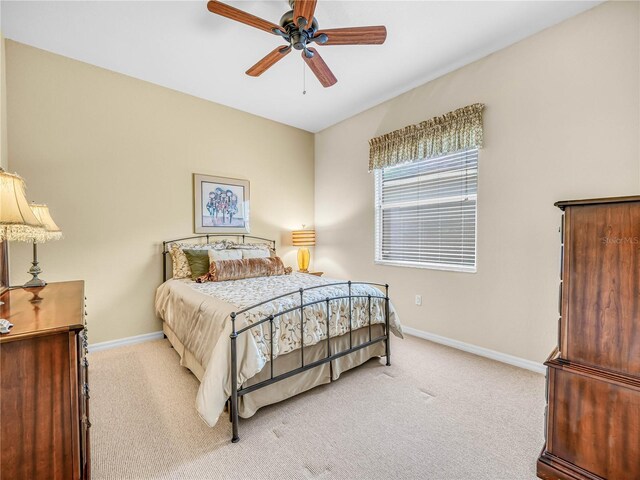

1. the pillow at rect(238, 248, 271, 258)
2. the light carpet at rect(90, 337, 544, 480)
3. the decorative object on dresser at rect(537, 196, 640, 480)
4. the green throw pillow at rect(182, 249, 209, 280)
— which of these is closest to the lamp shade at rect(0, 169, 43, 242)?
the light carpet at rect(90, 337, 544, 480)

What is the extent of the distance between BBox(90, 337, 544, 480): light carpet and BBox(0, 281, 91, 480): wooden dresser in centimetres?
63

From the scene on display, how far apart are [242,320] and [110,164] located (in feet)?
8.30

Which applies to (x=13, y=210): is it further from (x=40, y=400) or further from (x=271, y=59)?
(x=271, y=59)

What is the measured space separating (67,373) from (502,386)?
9.07 ft

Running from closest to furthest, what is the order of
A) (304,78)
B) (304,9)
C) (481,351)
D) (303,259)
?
(304,9) → (481,351) → (304,78) → (303,259)

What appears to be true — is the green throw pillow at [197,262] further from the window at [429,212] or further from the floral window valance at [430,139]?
the floral window valance at [430,139]

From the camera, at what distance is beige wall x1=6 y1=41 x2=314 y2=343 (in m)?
2.80

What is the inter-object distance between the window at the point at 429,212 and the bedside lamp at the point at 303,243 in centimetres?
110

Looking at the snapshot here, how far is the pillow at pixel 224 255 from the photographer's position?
A: 3357mm

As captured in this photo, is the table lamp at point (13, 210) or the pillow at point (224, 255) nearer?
the table lamp at point (13, 210)

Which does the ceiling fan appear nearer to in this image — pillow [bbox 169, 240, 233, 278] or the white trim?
pillow [bbox 169, 240, 233, 278]

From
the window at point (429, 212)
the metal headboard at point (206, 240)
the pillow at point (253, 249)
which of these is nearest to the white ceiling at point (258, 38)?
the window at point (429, 212)

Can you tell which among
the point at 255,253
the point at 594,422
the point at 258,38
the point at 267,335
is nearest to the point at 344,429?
the point at 267,335

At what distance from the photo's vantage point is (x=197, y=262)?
3328 mm
